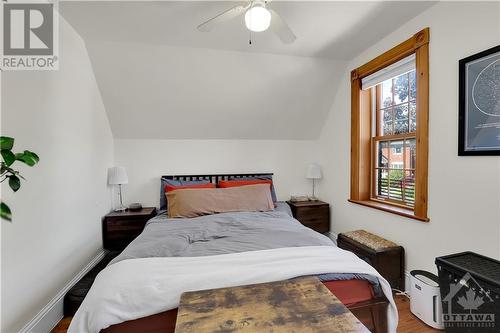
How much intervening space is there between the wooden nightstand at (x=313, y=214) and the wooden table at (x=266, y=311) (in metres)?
2.10

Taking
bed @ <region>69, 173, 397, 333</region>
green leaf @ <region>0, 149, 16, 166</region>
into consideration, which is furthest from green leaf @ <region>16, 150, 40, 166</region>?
bed @ <region>69, 173, 397, 333</region>

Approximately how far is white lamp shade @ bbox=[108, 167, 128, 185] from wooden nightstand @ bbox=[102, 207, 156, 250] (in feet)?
1.28

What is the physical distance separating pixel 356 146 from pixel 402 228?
1080mm

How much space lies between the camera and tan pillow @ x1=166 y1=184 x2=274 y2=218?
275cm

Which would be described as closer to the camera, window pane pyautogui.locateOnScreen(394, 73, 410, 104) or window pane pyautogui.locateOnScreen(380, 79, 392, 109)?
window pane pyautogui.locateOnScreen(394, 73, 410, 104)

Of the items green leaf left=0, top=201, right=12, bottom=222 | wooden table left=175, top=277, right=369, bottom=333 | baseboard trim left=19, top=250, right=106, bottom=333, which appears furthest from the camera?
baseboard trim left=19, top=250, right=106, bottom=333

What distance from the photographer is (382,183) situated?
2.89 metres

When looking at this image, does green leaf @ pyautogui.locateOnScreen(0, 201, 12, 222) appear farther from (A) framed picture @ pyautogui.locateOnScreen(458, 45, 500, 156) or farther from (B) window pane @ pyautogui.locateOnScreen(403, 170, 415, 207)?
(B) window pane @ pyautogui.locateOnScreen(403, 170, 415, 207)

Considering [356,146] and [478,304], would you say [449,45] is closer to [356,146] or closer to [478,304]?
[356,146]

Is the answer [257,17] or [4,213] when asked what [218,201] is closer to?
[257,17]

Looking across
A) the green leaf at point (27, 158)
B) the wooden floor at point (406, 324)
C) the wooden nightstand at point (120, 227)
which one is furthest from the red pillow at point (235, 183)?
the green leaf at point (27, 158)

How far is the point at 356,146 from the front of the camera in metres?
2.96

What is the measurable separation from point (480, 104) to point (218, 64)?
8.01ft

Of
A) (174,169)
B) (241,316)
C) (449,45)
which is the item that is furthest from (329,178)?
(241,316)
